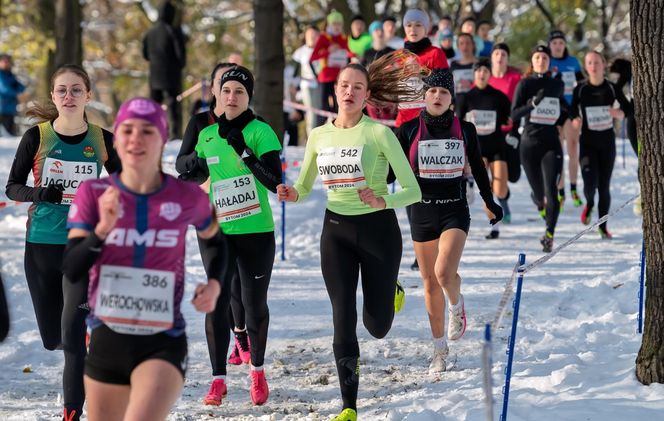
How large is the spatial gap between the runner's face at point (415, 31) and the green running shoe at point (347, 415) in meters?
4.89

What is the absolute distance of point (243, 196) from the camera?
20.8ft

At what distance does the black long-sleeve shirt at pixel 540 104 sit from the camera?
37.0ft

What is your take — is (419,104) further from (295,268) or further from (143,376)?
(143,376)

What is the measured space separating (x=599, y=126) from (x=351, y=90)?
20.4 ft

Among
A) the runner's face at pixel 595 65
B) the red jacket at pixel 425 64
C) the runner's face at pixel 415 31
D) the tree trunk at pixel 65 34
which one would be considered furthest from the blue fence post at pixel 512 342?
the tree trunk at pixel 65 34

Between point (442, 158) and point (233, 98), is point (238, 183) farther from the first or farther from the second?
point (442, 158)

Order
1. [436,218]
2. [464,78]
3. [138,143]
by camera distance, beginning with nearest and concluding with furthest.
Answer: [138,143], [436,218], [464,78]

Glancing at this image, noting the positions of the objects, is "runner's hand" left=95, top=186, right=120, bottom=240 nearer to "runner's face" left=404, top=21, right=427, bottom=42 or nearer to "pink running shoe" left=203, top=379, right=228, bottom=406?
"pink running shoe" left=203, top=379, right=228, bottom=406

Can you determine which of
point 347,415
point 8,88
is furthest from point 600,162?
point 8,88

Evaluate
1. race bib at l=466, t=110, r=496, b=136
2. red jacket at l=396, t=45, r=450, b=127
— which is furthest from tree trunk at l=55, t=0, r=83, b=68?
red jacket at l=396, t=45, r=450, b=127

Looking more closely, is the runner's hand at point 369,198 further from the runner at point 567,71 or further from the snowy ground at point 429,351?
the runner at point 567,71

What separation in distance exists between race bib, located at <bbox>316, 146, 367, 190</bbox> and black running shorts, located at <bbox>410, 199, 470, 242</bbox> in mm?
1244

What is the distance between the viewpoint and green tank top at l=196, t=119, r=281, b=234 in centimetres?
632

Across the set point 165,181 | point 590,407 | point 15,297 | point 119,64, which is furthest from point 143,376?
point 119,64
